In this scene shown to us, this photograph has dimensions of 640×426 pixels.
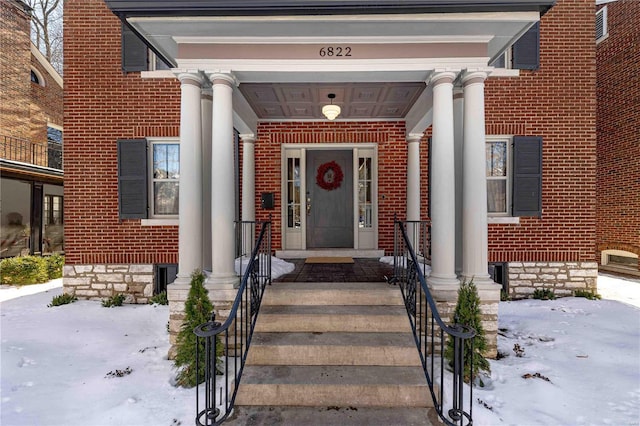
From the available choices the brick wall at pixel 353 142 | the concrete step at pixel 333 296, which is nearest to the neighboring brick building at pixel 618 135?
the brick wall at pixel 353 142

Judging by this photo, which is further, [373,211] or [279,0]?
[373,211]

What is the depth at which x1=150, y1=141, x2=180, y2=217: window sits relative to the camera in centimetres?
613

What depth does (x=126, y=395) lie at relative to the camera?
3.16 m

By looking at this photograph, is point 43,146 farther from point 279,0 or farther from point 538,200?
point 538,200

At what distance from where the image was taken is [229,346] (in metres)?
3.76

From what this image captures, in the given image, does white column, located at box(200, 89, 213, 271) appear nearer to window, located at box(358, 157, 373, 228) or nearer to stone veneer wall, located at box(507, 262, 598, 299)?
window, located at box(358, 157, 373, 228)

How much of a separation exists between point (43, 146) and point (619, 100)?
18.9 meters

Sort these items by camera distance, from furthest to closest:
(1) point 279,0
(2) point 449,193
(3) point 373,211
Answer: (3) point 373,211
(2) point 449,193
(1) point 279,0

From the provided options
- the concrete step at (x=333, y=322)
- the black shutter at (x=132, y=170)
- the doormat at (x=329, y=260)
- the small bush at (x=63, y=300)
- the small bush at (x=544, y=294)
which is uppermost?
the black shutter at (x=132, y=170)

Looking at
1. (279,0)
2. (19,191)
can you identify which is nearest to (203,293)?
(279,0)

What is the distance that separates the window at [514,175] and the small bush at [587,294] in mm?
1741

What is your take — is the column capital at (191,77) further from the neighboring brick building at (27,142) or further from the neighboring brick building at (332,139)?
the neighboring brick building at (27,142)

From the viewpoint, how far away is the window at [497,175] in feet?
20.3

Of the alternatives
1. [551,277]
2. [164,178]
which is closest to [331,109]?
[164,178]
